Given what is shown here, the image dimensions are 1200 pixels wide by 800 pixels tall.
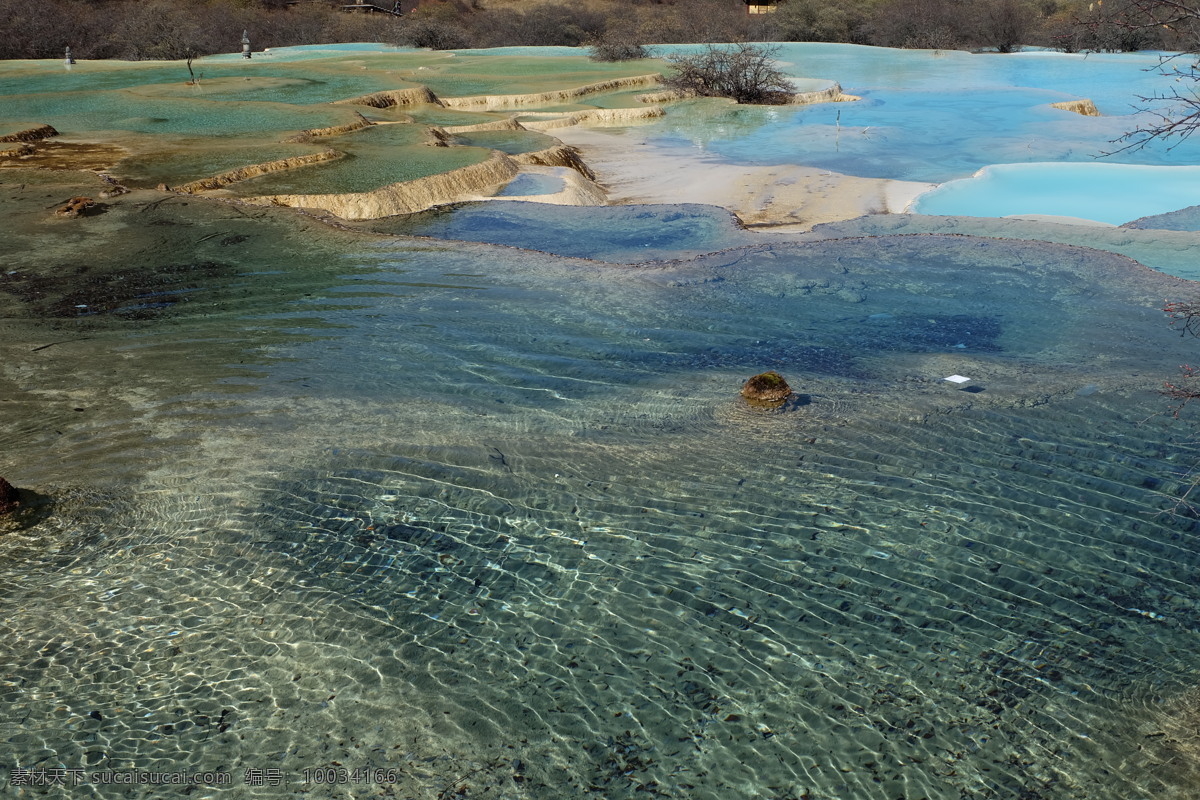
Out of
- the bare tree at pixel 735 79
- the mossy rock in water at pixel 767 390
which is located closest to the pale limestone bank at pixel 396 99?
the bare tree at pixel 735 79

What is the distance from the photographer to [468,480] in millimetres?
3934

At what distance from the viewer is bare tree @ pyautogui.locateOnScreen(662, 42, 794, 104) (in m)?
15.2

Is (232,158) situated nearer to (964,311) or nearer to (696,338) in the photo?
(696,338)

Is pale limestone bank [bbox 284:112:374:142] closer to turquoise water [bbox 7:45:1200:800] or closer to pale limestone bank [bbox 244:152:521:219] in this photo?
pale limestone bank [bbox 244:152:521:219]

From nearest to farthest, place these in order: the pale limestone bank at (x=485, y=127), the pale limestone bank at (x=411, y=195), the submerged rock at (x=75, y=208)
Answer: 1. the submerged rock at (x=75, y=208)
2. the pale limestone bank at (x=411, y=195)
3. the pale limestone bank at (x=485, y=127)

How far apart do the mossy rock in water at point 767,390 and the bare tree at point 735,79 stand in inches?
459

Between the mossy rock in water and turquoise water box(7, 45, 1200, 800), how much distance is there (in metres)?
0.11

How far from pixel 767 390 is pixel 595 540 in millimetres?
1425

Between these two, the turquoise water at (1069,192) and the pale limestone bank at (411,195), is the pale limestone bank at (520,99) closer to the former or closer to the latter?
the pale limestone bank at (411,195)

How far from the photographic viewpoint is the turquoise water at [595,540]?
2.64m

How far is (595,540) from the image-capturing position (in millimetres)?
3541

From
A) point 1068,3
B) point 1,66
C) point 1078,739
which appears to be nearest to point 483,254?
point 1078,739

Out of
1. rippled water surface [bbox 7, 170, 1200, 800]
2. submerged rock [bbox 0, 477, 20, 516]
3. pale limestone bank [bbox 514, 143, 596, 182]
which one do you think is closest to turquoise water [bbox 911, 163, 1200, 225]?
rippled water surface [bbox 7, 170, 1200, 800]

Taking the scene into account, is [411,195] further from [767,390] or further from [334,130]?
[767,390]
